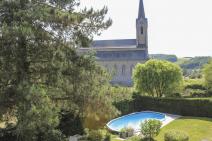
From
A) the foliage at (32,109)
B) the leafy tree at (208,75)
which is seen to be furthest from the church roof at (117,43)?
the foliage at (32,109)

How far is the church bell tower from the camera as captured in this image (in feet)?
320

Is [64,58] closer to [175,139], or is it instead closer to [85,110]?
[85,110]

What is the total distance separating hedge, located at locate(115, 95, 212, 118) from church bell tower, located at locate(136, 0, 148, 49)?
6353cm

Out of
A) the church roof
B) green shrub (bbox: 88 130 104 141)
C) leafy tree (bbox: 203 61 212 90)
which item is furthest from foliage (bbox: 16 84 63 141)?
the church roof

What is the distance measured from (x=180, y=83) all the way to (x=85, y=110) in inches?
929

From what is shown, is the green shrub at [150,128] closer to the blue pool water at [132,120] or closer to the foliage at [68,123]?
the blue pool water at [132,120]

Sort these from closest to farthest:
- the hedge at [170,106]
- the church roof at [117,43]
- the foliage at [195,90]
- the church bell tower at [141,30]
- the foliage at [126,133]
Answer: the foliage at [126,133] → the hedge at [170,106] → the foliage at [195,90] → the church bell tower at [141,30] → the church roof at [117,43]

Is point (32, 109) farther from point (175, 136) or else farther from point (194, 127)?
point (194, 127)

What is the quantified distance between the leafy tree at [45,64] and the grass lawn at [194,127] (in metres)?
8.54

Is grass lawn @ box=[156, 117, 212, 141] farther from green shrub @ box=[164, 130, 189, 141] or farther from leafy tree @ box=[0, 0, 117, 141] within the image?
leafy tree @ box=[0, 0, 117, 141]

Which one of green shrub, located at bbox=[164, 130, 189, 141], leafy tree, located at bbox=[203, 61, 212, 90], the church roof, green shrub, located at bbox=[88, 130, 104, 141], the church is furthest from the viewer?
the church roof

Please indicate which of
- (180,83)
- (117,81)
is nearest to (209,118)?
(180,83)

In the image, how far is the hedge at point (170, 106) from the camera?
31.1 m

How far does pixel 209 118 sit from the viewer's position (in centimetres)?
3012
